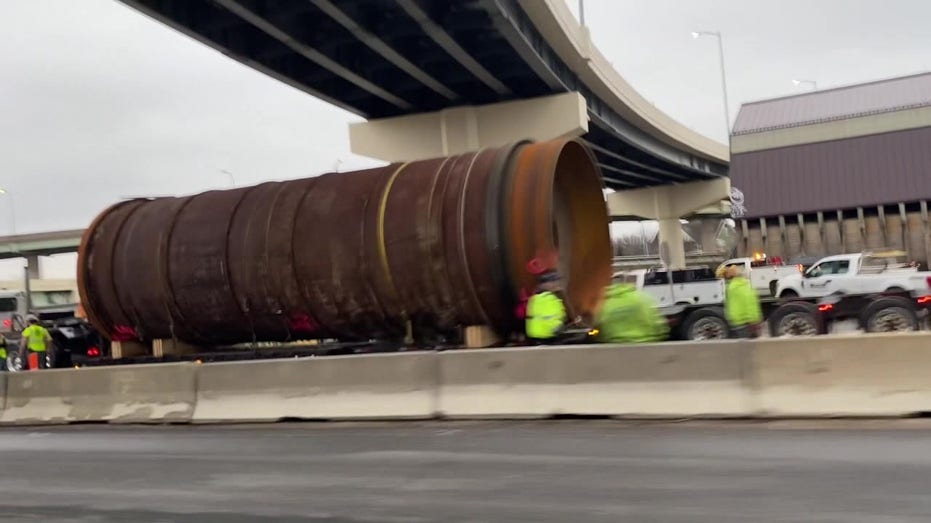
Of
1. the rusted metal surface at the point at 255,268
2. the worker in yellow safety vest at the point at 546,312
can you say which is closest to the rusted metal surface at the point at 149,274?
→ the rusted metal surface at the point at 255,268

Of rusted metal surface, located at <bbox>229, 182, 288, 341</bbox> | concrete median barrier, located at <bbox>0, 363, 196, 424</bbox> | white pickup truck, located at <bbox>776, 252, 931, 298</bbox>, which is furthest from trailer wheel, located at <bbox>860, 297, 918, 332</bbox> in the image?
concrete median barrier, located at <bbox>0, 363, 196, 424</bbox>

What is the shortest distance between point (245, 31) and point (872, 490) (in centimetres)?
2155

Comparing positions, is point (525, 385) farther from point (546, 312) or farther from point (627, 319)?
point (627, 319)

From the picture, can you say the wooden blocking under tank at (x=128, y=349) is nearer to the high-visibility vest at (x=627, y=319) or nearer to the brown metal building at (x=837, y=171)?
the high-visibility vest at (x=627, y=319)

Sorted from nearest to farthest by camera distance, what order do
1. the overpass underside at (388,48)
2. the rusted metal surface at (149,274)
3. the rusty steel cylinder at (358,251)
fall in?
the rusty steel cylinder at (358,251) → the rusted metal surface at (149,274) → the overpass underside at (388,48)

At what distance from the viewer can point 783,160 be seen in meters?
39.2

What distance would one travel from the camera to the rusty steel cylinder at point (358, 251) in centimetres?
1097

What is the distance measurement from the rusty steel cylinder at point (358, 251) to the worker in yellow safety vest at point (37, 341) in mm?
4783

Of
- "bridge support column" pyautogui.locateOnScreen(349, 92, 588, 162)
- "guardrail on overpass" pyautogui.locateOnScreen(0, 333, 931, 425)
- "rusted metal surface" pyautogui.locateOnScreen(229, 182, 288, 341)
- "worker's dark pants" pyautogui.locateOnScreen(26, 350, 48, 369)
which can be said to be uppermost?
"bridge support column" pyautogui.locateOnScreen(349, 92, 588, 162)

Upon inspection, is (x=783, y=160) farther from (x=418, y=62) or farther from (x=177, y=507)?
(x=177, y=507)

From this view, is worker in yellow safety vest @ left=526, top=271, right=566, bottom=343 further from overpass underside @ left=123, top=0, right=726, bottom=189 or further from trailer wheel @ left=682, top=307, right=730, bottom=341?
overpass underside @ left=123, top=0, right=726, bottom=189

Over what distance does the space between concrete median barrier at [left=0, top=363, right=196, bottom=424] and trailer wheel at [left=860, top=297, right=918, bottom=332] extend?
42.6 ft

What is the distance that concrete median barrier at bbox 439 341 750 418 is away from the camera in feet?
27.8

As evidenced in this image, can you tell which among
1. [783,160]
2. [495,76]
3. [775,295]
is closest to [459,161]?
[775,295]
